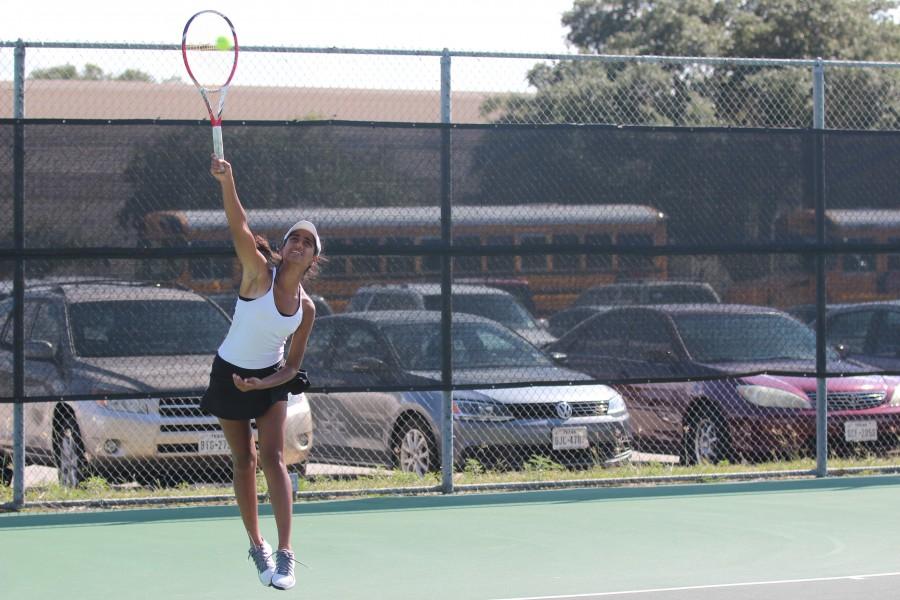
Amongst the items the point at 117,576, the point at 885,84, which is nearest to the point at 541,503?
the point at 117,576

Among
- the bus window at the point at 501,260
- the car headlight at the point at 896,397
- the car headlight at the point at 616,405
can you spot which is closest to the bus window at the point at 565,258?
the bus window at the point at 501,260

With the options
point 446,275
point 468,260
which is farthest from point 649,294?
point 446,275

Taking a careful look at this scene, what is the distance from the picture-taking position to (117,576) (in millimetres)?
7691

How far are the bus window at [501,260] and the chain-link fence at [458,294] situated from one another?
0.01 meters

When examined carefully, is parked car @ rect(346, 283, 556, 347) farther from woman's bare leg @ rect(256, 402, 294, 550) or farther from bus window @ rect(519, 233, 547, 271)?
woman's bare leg @ rect(256, 402, 294, 550)

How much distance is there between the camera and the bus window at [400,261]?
10062 millimetres

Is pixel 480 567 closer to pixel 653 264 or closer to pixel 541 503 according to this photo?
pixel 541 503

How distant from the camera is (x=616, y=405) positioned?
11297 mm

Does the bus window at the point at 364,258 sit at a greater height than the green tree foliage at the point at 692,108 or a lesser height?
lesser

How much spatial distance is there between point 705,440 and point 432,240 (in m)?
3.11

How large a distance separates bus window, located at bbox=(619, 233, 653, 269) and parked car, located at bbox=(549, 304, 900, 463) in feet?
1.03

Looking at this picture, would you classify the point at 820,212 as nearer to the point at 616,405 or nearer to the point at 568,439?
the point at 616,405

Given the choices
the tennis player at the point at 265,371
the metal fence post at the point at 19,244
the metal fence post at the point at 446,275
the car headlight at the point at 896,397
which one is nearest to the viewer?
the tennis player at the point at 265,371

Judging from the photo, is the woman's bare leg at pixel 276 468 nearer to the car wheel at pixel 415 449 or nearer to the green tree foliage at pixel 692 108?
the green tree foliage at pixel 692 108
